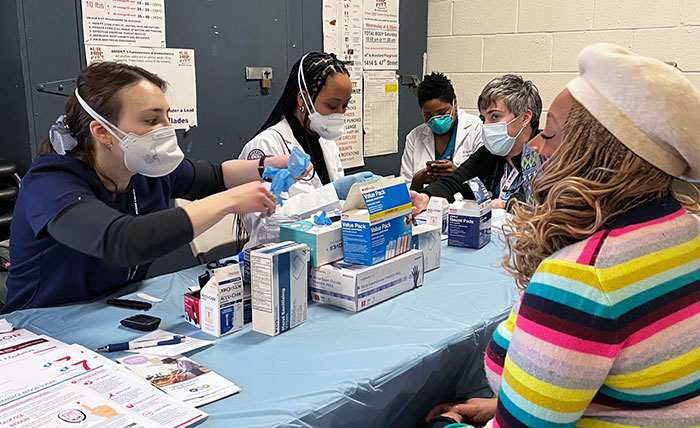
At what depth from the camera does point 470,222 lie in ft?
6.45

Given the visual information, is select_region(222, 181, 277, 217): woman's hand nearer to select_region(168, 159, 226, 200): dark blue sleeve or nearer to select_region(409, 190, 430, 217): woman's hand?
select_region(168, 159, 226, 200): dark blue sleeve

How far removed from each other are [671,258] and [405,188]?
0.84 metres

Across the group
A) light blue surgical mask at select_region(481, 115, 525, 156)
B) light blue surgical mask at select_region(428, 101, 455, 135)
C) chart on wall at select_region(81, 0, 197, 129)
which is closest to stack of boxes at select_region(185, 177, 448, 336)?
light blue surgical mask at select_region(481, 115, 525, 156)

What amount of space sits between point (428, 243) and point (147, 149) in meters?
0.83

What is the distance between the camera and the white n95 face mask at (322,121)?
2.31 m

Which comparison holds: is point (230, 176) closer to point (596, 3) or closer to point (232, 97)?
point (232, 97)

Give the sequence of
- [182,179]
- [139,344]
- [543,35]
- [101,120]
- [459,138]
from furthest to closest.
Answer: [543,35] → [459,138] → [182,179] → [101,120] → [139,344]

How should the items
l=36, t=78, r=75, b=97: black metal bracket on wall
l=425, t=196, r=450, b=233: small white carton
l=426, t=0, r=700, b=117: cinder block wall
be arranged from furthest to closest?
l=426, t=0, r=700, b=117: cinder block wall < l=36, t=78, r=75, b=97: black metal bracket on wall < l=425, t=196, r=450, b=233: small white carton

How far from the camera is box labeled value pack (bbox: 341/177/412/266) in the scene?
1433 mm

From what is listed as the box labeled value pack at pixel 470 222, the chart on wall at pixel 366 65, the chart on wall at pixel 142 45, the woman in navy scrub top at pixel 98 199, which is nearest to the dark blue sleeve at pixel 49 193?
the woman in navy scrub top at pixel 98 199

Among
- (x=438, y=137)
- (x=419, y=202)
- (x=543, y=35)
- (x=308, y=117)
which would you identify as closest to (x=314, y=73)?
(x=308, y=117)

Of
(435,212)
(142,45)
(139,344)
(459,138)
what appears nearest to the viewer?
(139,344)

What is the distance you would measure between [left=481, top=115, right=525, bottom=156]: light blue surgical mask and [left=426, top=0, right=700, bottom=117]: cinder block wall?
3.19 feet

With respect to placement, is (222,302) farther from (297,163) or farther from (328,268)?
(297,163)
